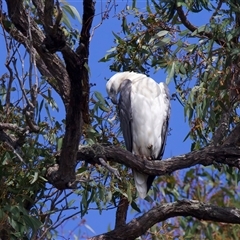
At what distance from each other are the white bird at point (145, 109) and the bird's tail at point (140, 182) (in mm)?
824

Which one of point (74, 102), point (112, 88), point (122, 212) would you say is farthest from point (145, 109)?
point (74, 102)

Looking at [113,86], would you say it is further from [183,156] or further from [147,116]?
[183,156]

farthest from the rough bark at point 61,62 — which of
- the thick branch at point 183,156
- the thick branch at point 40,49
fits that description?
the thick branch at point 183,156

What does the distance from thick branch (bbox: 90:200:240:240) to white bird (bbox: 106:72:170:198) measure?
1.14m

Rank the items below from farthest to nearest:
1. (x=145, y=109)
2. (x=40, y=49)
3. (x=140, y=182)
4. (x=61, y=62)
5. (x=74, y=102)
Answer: (x=145, y=109) < (x=140, y=182) < (x=61, y=62) < (x=40, y=49) < (x=74, y=102)

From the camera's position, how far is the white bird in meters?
6.10

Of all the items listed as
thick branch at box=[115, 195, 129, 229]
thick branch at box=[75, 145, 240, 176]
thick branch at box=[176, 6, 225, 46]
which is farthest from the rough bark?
thick branch at box=[176, 6, 225, 46]

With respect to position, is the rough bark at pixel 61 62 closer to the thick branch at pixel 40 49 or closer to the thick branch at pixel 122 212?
the thick branch at pixel 40 49

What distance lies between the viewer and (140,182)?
5156mm

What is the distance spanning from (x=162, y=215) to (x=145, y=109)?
4.42ft

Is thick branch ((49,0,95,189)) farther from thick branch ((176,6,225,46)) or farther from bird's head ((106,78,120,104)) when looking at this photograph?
bird's head ((106,78,120,104))

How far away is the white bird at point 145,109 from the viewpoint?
6102 mm

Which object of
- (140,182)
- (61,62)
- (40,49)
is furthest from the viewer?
(140,182)

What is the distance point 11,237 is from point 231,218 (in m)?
1.25
